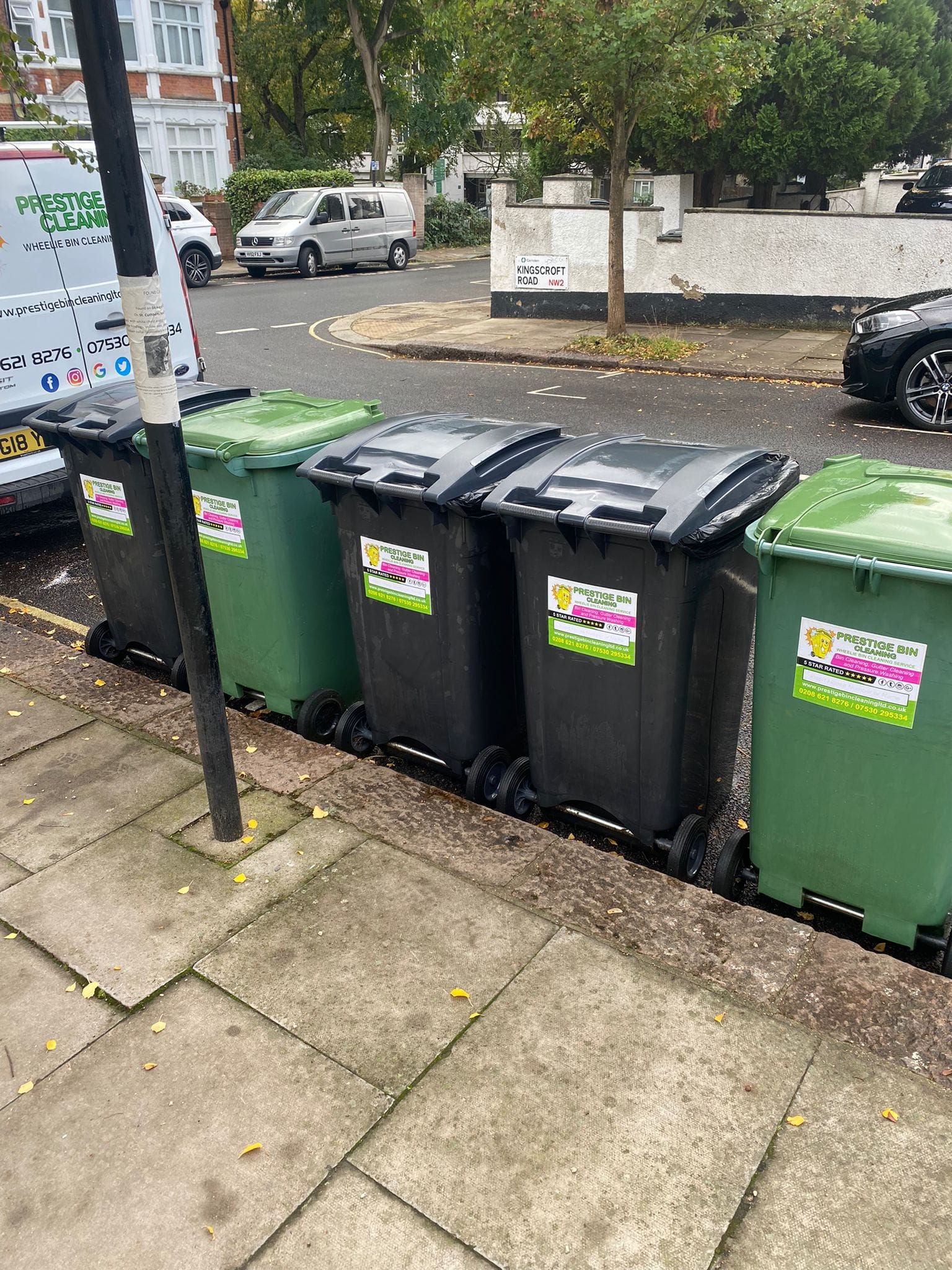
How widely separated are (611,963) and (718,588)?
4.05 feet

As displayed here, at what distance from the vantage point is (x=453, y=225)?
35031 mm

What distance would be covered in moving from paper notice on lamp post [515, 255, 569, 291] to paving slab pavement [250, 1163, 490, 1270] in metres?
15.6

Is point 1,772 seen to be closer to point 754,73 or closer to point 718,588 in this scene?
point 718,588

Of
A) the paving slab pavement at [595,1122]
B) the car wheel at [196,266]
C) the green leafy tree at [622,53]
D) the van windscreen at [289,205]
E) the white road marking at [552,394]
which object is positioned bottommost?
the white road marking at [552,394]

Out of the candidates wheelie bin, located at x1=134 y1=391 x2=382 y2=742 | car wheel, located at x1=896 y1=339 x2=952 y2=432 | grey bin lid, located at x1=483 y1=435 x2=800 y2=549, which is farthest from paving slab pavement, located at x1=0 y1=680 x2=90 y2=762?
car wheel, located at x1=896 y1=339 x2=952 y2=432

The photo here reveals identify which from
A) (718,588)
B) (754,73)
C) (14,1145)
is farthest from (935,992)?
(754,73)

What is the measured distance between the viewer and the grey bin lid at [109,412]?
4.67 meters

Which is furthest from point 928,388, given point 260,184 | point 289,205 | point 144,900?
point 260,184

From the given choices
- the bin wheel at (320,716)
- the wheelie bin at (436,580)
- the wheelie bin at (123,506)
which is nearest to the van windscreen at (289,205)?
the wheelie bin at (123,506)

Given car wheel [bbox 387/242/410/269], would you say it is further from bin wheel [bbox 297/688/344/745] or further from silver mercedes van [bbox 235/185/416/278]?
bin wheel [bbox 297/688/344/745]

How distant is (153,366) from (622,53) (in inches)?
393

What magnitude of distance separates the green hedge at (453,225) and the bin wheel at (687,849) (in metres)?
33.1

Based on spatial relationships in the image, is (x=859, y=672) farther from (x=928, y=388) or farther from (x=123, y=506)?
(x=928, y=388)

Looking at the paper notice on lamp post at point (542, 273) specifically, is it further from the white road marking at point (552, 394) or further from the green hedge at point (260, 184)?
the green hedge at point (260, 184)
